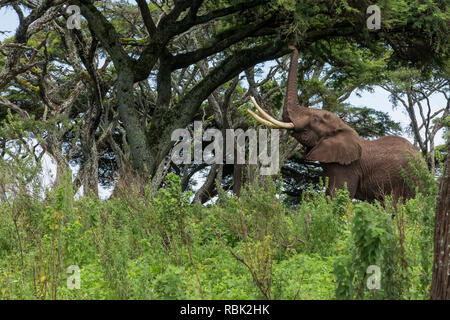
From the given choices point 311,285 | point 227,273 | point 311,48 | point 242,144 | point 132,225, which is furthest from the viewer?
point 242,144

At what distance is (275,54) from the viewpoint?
483 inches

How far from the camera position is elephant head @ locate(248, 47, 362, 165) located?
10.8 meters

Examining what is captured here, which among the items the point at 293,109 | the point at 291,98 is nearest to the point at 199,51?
the point at 291,98

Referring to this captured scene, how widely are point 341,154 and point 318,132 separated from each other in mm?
587

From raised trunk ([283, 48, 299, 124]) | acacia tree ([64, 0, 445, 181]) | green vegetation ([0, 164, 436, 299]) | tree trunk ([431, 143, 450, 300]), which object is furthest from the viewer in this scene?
acacia tree ([64, 0, 445, 181])

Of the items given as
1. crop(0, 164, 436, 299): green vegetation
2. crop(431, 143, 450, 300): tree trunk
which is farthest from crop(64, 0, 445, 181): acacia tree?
crop(431, 143, 450, 300): tree trunk

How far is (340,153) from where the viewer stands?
10797 mm

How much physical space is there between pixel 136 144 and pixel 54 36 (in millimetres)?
11640

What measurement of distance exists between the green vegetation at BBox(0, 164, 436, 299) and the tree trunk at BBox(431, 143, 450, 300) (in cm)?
28

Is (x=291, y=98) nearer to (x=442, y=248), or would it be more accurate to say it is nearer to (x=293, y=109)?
(x=293, y=109)

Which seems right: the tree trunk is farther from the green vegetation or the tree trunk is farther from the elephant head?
the elephant head
